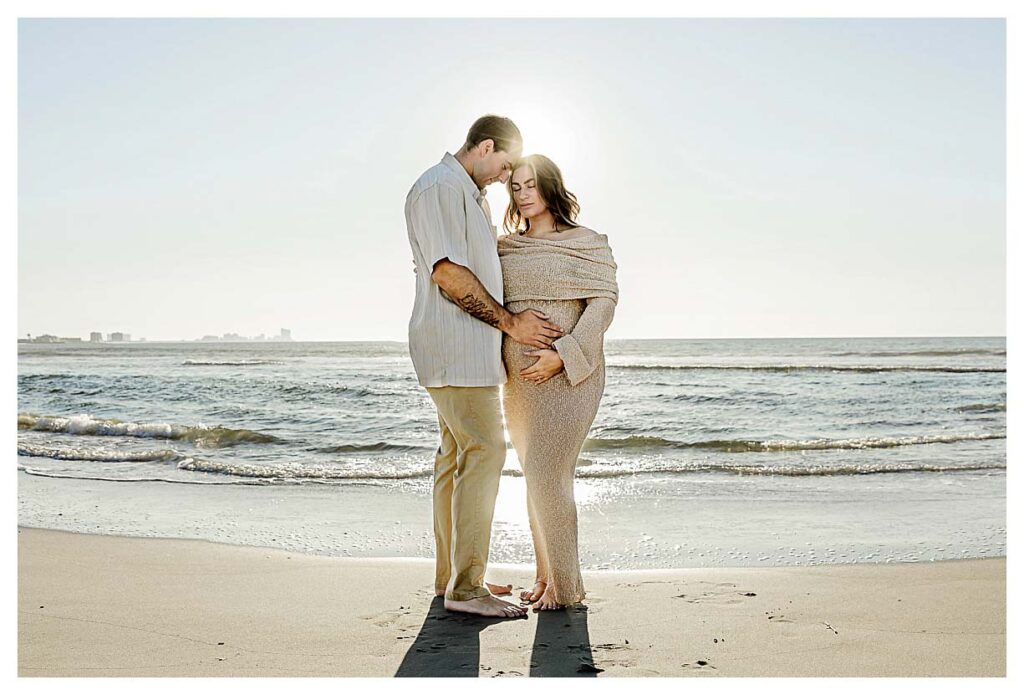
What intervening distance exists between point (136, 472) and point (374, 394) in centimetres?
712

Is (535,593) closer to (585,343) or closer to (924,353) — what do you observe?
(585,343)

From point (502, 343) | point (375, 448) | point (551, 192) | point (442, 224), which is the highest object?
point (551, 192)

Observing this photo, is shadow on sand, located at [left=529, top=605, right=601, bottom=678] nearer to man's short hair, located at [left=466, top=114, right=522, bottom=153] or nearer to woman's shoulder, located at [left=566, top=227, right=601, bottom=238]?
woman's shoulder, located at [left=566, top=227, right=601, bottom=238]

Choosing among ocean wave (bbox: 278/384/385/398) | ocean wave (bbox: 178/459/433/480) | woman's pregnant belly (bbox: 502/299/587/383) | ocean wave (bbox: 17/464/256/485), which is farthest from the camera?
ocean wave (bbox: 278/384/385/398)

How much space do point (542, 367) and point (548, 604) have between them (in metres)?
0.89

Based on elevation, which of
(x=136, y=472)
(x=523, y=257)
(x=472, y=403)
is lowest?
(x=136, y=472)

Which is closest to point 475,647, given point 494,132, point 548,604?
point 548,604

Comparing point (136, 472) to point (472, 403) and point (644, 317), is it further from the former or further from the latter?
point (644, 317)

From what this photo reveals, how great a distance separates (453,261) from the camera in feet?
10.5

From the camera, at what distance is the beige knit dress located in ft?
11.1

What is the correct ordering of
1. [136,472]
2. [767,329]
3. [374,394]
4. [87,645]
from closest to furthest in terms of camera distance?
1. [87,645]
2. [136,472]
3. [374,394]
4. [767,329]

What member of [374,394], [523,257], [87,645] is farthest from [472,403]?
[374,394]

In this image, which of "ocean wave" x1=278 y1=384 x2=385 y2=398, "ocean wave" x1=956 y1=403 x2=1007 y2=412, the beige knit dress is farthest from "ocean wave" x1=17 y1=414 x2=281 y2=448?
"ocean wave" x1=956 y1=403 x2=1007 y2=412

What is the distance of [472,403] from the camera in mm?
3242
